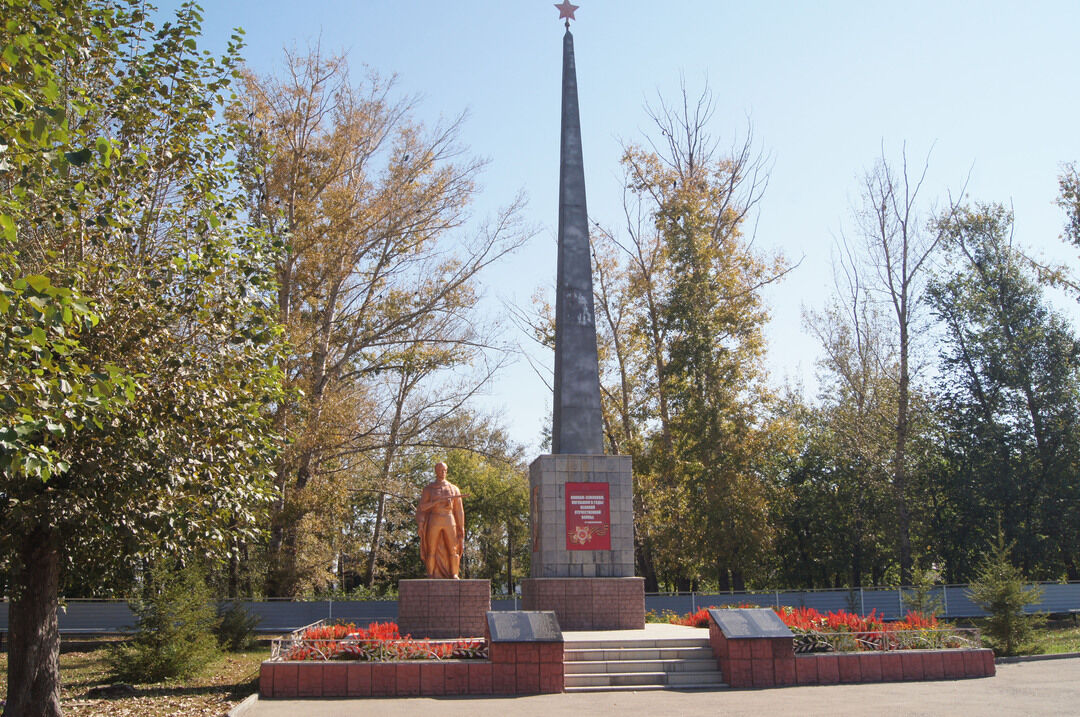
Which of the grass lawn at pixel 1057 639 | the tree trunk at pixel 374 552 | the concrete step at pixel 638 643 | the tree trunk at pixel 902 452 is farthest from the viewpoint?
the tree trunk at pixel 374 552

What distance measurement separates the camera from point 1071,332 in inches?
1118

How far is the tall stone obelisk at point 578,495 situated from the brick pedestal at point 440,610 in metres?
1.06

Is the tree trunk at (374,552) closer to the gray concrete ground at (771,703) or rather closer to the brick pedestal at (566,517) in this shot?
the brick pedestal at (566,517)

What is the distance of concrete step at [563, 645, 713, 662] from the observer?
1116cm

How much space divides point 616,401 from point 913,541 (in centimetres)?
1272

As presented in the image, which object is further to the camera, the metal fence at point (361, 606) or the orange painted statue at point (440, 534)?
the metal fence at point (361, 606)

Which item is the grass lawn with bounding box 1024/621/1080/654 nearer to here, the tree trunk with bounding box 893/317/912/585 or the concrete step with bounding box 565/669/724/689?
the tree trunk with bounding box 893/317/912/585

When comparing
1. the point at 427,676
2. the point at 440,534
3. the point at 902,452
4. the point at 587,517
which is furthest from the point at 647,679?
the point at 902,452

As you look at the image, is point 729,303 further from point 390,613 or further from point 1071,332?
point 390,613

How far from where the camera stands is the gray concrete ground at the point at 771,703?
27.8 ft

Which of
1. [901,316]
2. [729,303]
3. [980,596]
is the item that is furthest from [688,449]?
[980,596]

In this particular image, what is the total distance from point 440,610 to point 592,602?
97.9 inches

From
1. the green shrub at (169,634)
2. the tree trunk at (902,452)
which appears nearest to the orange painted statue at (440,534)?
the green shrub at (169,634)

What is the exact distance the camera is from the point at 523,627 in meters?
10.4
